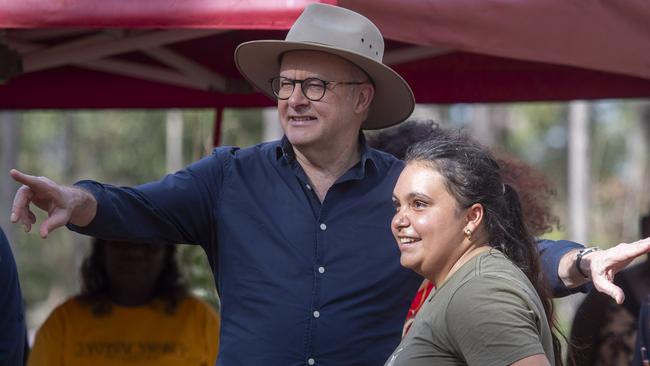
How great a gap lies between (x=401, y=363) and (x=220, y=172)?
1.12 meters

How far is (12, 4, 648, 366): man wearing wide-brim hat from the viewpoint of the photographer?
3219 millimetres

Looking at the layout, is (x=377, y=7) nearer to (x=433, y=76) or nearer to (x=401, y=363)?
(x=401, y=363)

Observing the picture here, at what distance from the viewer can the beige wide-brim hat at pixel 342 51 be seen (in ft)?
10.4

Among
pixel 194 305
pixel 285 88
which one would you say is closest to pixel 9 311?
pixel 285 88

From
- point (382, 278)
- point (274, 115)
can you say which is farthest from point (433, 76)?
point (274, 115)

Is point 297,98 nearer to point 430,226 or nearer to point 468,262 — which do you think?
point 430,226

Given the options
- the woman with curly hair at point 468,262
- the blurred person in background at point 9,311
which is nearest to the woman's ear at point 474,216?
the woman with curly hair at point 468,262

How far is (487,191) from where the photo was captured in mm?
2703

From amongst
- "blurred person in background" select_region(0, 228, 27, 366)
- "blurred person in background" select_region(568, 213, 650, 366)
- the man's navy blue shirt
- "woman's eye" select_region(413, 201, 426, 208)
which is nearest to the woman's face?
"woman's eye" select_region(413, 201, 426, 208)

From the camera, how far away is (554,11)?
3475mm

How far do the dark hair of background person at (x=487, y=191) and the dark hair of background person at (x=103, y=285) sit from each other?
2609mm

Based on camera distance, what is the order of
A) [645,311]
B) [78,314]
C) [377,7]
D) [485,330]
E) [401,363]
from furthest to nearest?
[78,314], [645,311], [377,7], [401,363], [485,330]

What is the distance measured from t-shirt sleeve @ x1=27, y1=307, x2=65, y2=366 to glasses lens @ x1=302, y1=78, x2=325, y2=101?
226 cm

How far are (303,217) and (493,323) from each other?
109cm
